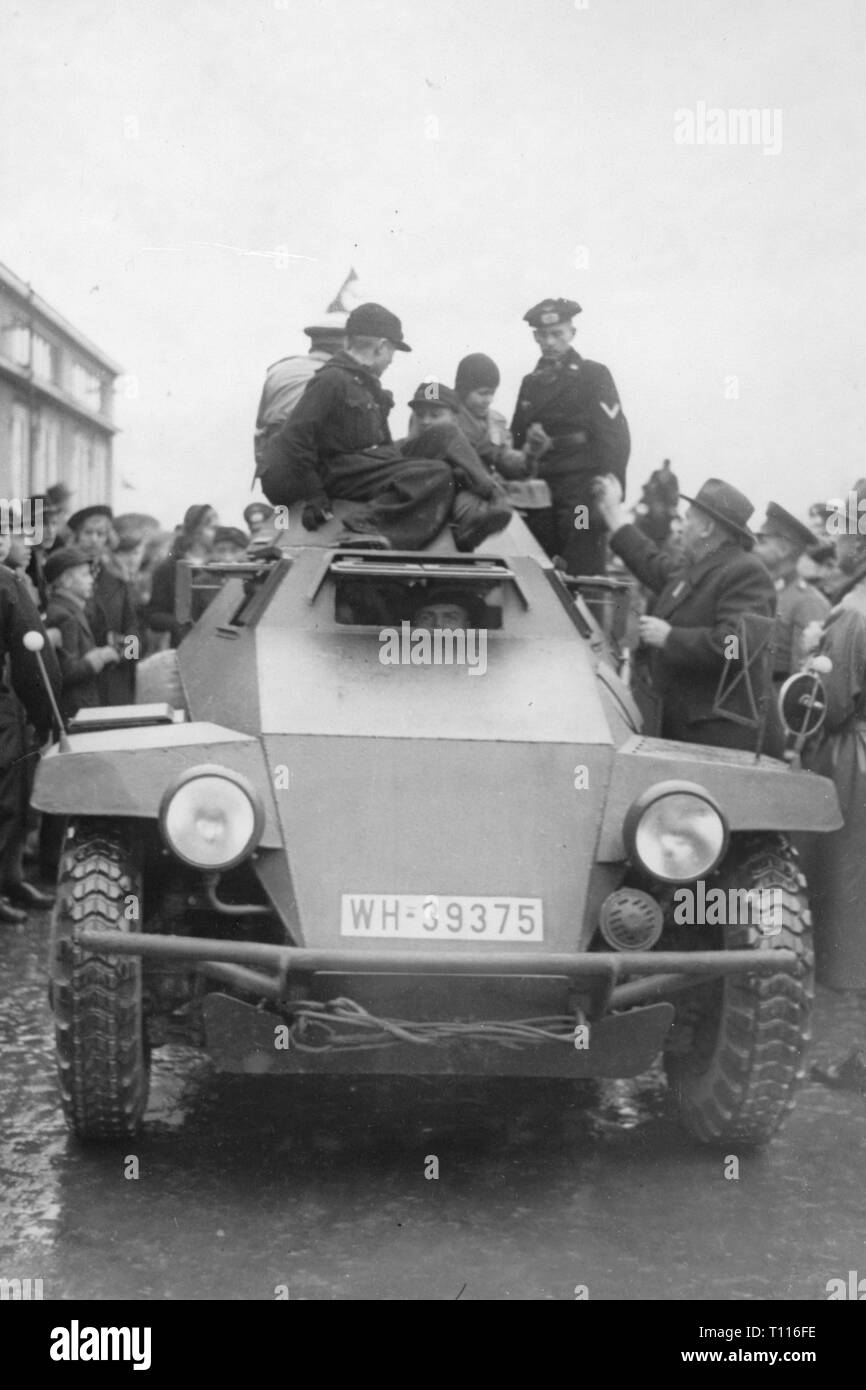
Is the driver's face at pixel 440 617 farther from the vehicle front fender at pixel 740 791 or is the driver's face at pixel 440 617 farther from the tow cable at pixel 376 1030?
the tow cable at pixel 376 1030

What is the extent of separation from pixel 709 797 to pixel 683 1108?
104cm

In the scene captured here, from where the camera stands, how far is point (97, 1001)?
15.0ft

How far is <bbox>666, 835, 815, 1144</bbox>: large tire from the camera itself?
15.5 feet

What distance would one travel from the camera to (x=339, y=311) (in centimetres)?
883

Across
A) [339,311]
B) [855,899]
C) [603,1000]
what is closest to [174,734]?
[603,1000]

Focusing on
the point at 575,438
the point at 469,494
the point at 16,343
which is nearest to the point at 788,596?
the point at 575,438

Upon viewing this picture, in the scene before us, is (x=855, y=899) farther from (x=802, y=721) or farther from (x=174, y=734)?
(x=174, y=734)

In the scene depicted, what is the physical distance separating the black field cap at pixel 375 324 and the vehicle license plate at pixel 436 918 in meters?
2.83

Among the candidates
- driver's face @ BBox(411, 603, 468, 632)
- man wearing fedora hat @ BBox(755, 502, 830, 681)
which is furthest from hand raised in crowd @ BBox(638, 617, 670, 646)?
man wearing fedora hat @ BBox(755, 502, 830, 681)

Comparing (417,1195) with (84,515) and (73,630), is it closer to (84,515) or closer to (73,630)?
(73,630)

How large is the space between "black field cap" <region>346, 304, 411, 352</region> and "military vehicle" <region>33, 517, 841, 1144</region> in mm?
1923

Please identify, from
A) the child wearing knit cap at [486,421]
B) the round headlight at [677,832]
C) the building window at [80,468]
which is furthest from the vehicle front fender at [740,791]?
the building window at [80,468]

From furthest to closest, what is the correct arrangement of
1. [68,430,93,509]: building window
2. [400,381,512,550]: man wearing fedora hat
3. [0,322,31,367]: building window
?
[68,430,93,509]: building window
[0,322,31,367]: building window
[400,381,512,550]: man wearing fedora hat

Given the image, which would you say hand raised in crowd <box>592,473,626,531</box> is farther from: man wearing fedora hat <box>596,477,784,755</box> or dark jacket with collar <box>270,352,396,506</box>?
dark jacket with collar <box>270,352,396,506</box>
